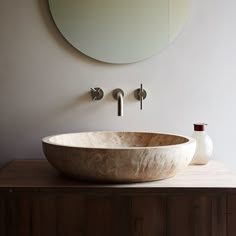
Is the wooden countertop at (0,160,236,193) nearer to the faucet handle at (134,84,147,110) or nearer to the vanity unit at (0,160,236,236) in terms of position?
the vanity unit at (0,160,236,236)

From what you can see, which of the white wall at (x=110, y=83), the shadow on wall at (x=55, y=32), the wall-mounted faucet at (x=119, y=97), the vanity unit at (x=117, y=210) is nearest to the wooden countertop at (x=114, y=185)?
the vanity unit at (x=117, y=210)

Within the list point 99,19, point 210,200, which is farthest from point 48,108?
point 210,200

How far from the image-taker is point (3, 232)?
1.08 metres

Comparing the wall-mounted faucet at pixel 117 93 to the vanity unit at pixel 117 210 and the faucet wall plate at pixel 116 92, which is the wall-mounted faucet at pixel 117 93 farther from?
the vanity unit at pixel 117 210

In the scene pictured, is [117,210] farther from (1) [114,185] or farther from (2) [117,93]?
(2) [117,93]

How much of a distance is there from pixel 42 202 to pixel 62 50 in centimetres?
70

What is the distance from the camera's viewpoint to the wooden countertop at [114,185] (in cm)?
107

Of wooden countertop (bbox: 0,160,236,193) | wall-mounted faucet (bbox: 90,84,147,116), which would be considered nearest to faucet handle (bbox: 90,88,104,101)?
wall-mounted faucet (bbox: 90,84,147,116)

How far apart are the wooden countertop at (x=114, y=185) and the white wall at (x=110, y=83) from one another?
0.23 m

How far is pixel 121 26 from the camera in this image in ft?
4.96

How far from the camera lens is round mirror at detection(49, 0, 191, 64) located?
4.91 feet

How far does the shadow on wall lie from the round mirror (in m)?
0.02

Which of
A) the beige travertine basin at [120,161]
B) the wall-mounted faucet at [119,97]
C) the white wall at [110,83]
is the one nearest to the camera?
the beige travertine basin at [120,161]

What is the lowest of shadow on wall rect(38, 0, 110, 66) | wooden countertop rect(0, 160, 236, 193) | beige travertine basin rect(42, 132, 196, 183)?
wooden countertop rect(0, 160, 236, 193)
